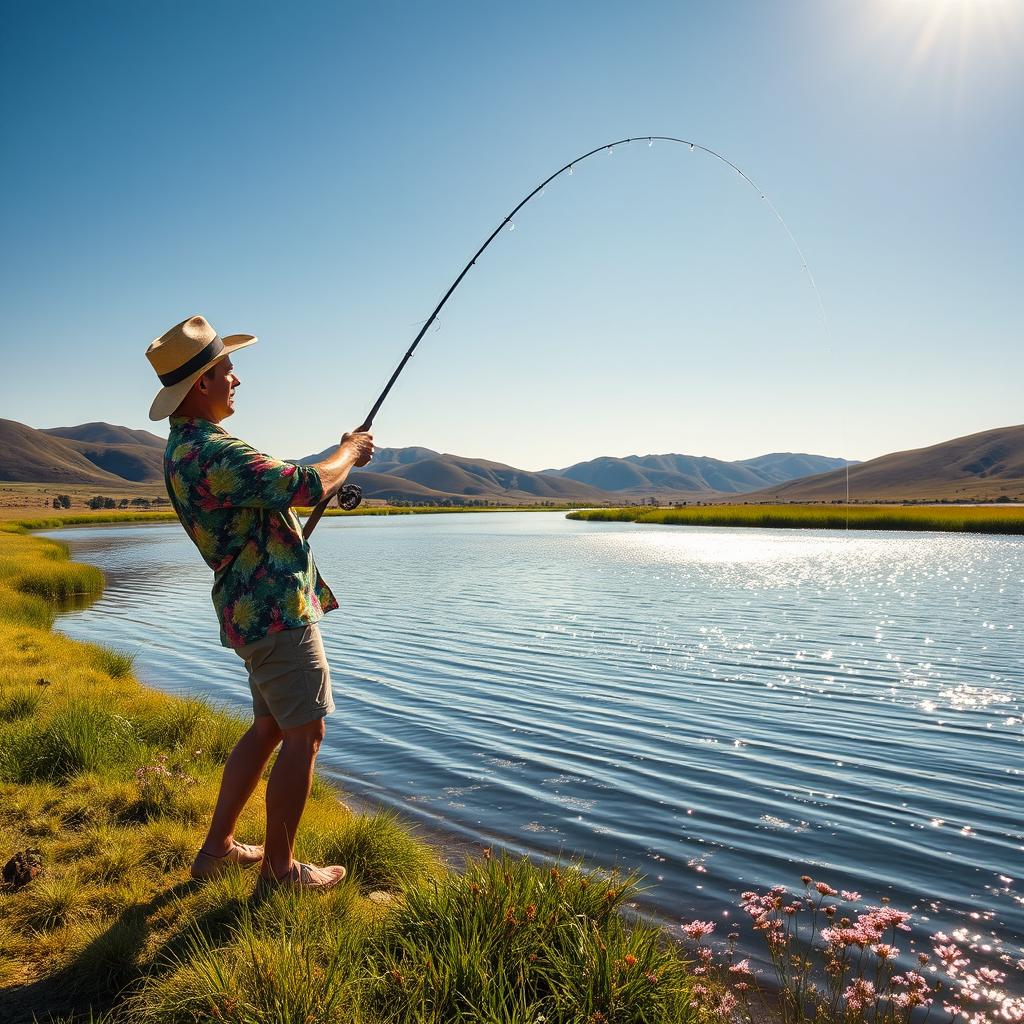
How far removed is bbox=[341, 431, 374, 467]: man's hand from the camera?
4.55 meters

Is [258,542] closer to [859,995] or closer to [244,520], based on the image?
[244,520]

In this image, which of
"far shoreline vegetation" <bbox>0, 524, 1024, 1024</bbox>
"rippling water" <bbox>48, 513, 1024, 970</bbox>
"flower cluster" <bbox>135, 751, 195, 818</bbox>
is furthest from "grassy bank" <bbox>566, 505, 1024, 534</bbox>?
"flower cluster" <bbox>135, 751, 195, 818</bbox>

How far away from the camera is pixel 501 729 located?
1038 cm

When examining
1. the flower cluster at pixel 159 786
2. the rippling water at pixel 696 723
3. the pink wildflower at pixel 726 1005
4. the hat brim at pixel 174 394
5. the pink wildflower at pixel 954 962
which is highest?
the hat brim at pixel 174 394

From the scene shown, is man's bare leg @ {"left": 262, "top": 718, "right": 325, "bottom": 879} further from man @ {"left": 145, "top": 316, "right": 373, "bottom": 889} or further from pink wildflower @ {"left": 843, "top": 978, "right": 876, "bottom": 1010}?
pink wildflower @ {"left": 843, "top": 978, "right": 876, "bottom": 1010}

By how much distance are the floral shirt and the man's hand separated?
1.60ft

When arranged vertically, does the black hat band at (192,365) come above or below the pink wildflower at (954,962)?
above

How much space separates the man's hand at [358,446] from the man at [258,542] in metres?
0.24

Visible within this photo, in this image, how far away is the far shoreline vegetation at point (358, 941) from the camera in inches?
131

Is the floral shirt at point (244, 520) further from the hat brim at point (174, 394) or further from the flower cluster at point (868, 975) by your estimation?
the flower cluster at point (868, 975)

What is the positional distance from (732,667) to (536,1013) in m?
11.4

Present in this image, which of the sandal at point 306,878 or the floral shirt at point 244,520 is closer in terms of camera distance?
the floral shirt at point 244,520

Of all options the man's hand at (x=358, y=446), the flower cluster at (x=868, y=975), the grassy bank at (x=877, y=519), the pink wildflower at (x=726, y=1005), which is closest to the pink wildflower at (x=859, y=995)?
the flower cluster at (x=868, y=975)

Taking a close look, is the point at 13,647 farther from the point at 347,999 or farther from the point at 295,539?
the point at 347,999
